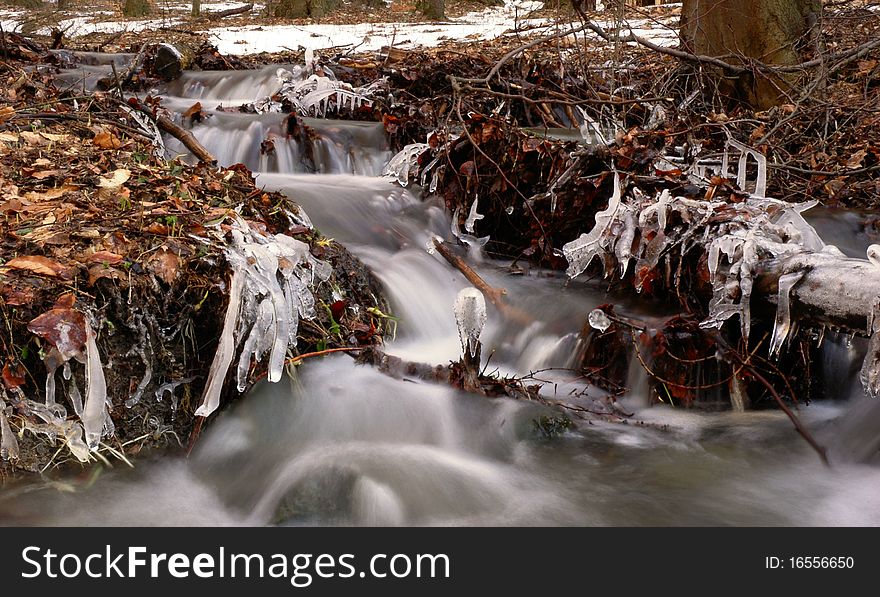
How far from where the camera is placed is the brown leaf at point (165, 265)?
10.6 ft

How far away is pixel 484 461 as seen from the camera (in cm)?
346

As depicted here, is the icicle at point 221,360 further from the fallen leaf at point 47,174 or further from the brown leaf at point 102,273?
the fallen leaf at point 47,174

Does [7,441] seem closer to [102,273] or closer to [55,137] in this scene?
[102,273]

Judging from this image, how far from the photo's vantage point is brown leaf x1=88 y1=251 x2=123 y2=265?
3199 mm

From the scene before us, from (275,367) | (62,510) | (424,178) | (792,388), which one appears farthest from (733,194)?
(62,510)

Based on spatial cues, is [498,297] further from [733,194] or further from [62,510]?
[62,510]

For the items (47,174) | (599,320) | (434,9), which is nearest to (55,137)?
(47,174)

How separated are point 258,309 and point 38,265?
84 centimetres

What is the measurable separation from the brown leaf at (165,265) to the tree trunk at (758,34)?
195 inches

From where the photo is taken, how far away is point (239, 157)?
6.56m

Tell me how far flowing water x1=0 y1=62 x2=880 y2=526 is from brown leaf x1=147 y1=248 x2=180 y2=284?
599mm

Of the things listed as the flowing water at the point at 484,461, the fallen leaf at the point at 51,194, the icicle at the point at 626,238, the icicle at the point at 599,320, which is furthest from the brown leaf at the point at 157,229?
the icicle at the point at 626,238
